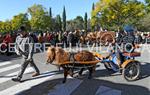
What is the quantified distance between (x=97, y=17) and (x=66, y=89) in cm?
5867

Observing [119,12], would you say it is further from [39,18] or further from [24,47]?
[24,47]

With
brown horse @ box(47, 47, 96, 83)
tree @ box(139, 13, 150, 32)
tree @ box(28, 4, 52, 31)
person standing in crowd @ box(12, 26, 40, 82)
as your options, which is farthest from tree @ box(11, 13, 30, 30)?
brown horse @ box(47, 47, 96, 83)

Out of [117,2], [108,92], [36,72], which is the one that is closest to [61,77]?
[36,72]

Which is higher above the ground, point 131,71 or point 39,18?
point 39,18

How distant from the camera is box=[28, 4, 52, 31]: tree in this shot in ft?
257

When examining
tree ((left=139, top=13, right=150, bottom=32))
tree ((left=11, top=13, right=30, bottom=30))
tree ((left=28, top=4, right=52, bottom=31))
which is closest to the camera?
tree ((left=139, top=13, right=150, bottom=32))

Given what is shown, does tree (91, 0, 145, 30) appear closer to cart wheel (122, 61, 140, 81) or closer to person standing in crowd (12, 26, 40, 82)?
cart wheel (122, 61, 140, 81)

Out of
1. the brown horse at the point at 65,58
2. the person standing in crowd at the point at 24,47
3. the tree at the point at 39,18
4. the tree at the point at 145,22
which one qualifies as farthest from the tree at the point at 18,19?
the brown horse at the point at 65,58

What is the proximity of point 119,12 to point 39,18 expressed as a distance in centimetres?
2328

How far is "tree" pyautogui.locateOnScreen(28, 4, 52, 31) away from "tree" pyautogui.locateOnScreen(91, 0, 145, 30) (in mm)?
18278

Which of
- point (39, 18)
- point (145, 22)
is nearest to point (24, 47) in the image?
point (145, 22)

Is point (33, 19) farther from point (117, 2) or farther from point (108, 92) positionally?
point (108, 92)

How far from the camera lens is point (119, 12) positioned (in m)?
63.3

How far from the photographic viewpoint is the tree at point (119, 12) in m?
62.4
